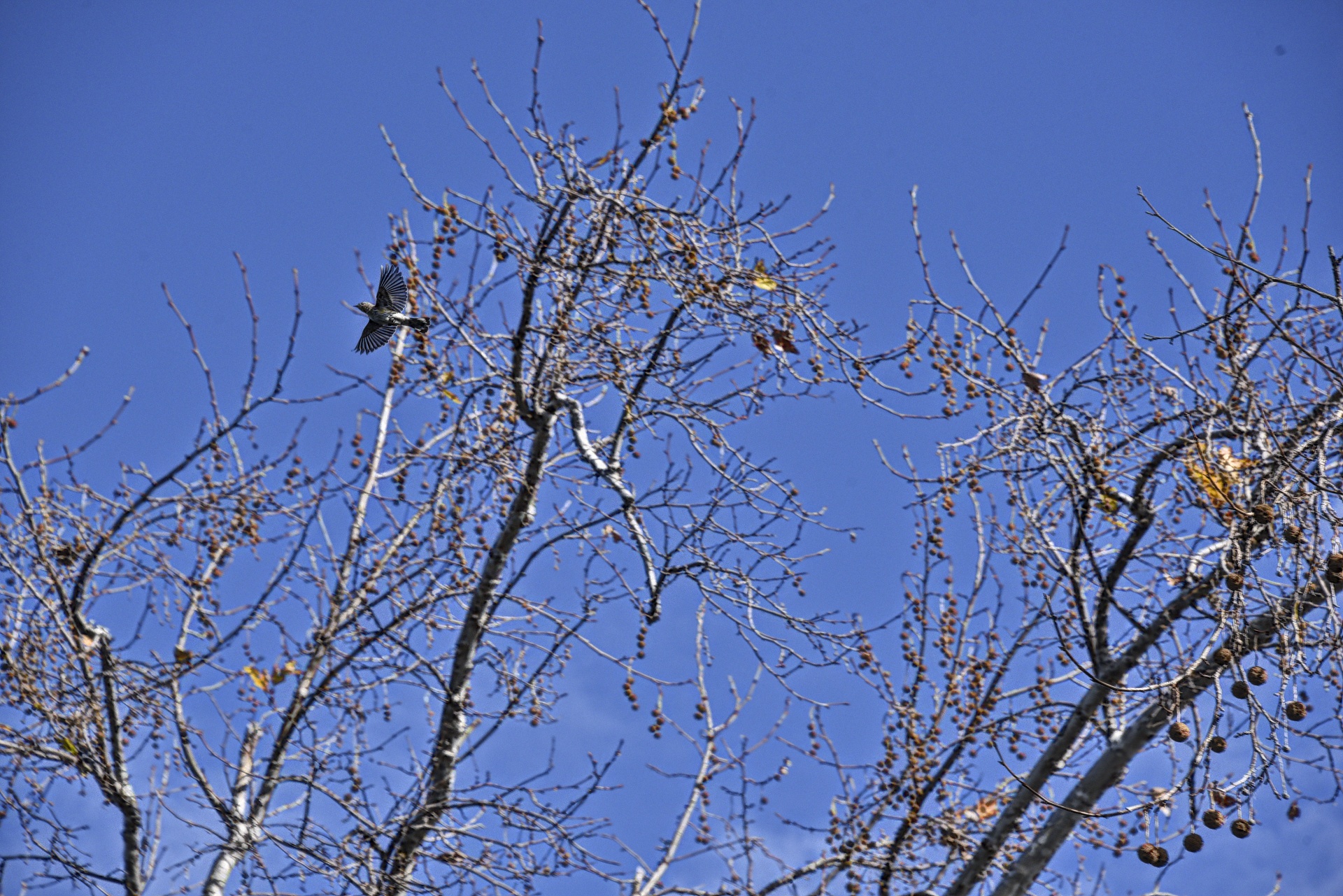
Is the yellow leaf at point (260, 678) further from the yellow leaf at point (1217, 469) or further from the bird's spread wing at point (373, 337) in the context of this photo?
the yellow leaf at point (1217, 469)

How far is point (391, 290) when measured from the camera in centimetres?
489

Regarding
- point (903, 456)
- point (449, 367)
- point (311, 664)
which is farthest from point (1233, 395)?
point (311, 664)

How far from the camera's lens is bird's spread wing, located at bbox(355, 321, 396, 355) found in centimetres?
497

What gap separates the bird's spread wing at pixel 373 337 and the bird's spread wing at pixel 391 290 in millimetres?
106

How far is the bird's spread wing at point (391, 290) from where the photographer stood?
4863 mm

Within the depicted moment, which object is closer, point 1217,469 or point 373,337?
point 1217,469

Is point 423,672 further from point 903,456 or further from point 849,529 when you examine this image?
point 903,456

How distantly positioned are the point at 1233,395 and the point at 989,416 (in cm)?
101

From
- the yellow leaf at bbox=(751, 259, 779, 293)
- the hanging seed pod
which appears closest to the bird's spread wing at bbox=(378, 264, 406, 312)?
the yellow leaf at bbox=(751, 259, 779, 293)

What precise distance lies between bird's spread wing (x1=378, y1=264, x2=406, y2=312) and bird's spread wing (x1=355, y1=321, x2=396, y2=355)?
0.11m

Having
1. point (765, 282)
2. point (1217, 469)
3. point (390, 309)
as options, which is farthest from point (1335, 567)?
point (390, 309)

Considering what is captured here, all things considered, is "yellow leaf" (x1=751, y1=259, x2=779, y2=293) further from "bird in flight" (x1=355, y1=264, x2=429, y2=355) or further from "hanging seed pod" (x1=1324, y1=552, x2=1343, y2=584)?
"hanging seed pod" (x1=1324, y1=552, x2=1343, y2=584)

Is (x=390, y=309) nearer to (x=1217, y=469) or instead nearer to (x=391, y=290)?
(x=391, y=290)

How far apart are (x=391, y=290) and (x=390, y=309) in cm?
9
